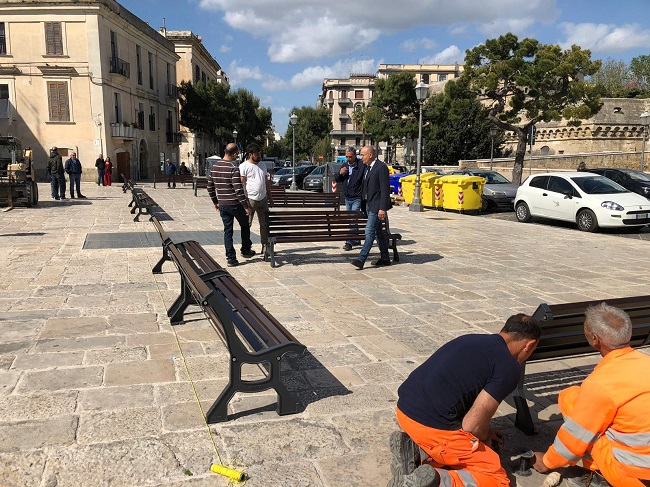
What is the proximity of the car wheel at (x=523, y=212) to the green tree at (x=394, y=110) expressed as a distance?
118 ft

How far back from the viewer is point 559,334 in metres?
3.22

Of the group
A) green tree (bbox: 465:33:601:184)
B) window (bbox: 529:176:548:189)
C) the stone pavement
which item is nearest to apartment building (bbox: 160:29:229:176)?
green tree (bbox: 465:33:601:184)

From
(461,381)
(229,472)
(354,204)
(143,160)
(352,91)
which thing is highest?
(352,91)

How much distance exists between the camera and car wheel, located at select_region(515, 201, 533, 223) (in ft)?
49.4

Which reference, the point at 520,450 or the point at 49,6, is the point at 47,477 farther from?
the point at 49,6

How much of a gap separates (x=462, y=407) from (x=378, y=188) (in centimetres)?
518

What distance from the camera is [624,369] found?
243cm

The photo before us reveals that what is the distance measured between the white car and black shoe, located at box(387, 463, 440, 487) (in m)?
12.1

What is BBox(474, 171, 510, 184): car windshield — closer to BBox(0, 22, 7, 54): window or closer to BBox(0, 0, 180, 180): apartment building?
BBox(0, 0, 180, 180): apartment building

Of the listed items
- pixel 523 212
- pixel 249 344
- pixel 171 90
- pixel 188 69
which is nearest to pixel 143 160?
pixel 171 90

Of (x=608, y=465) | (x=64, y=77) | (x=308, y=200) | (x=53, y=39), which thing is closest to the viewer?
(x=608, y=465)

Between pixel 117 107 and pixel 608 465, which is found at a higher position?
pixel 117 107

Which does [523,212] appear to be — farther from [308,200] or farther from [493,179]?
[308,200]

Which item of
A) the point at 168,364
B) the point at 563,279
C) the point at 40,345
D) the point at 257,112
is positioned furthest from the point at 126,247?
the point at 257,112
